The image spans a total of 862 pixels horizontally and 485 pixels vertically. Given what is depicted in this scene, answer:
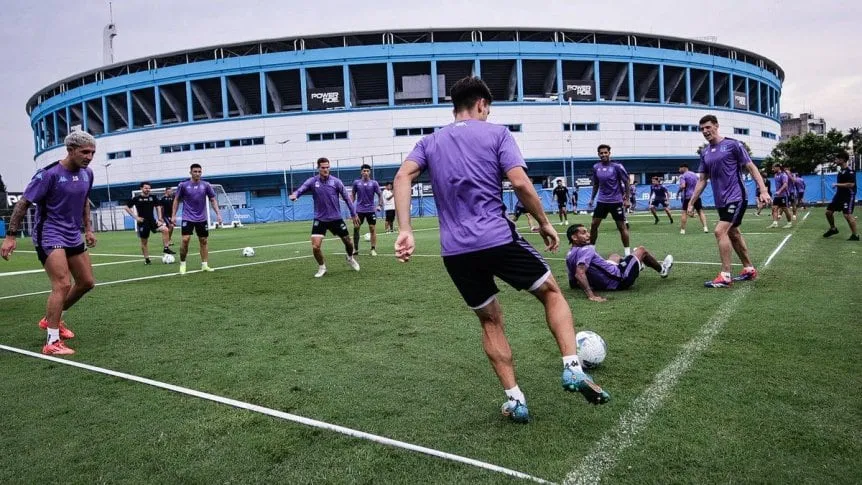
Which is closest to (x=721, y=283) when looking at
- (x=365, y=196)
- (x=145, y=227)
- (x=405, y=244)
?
(x=405, y=244)

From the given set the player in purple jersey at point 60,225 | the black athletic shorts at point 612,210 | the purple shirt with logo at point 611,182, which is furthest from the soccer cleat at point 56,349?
the purple shirt with logo at point 611,182

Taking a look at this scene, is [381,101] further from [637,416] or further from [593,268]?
[637,416]

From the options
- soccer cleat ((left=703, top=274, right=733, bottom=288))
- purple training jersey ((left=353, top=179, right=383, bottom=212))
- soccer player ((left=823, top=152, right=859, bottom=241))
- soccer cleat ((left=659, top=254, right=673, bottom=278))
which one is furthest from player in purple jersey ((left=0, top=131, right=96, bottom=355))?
soccer player ((left=823, top=152, right=859, bottom=241))

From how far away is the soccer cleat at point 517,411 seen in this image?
11.4ft

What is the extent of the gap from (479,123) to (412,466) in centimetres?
206

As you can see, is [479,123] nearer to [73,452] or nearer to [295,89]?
[73,452]

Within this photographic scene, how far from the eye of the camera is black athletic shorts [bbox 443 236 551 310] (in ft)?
11.5

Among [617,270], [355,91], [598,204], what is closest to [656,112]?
[355,91]

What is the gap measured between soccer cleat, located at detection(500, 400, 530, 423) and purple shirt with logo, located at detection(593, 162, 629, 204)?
8.39 meters

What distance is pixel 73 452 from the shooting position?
11.0 feet

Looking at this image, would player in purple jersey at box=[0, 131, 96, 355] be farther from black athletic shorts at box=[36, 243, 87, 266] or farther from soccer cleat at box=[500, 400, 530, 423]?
soccer cleat at box=[500, 400, 530, 423]

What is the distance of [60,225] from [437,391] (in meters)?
4.80

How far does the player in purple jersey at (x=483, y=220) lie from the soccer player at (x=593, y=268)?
3.84 metres

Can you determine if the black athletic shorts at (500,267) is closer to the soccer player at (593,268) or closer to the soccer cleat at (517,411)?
the soccer cleat at (517,411)
